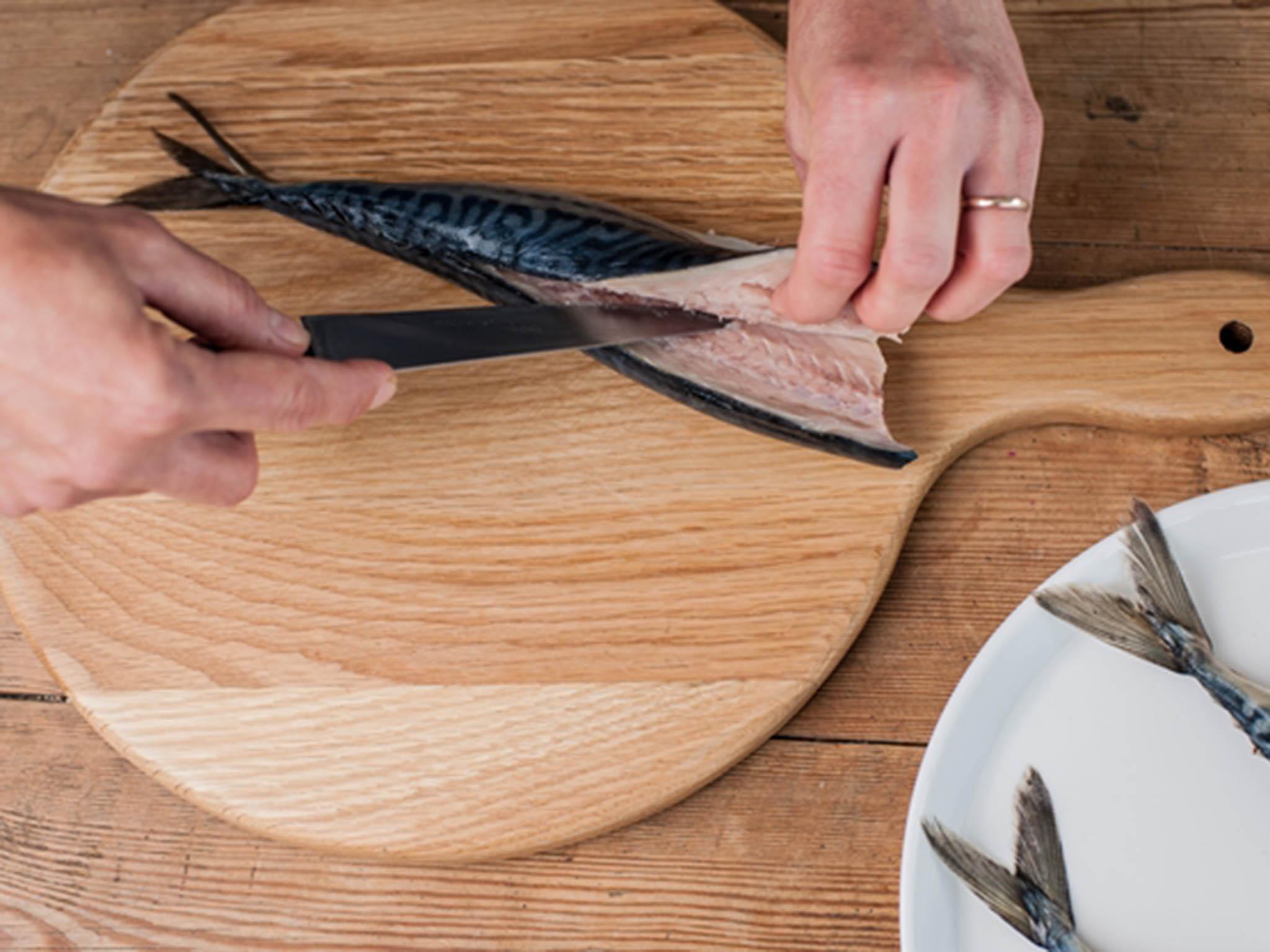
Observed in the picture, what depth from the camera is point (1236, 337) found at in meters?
1.52

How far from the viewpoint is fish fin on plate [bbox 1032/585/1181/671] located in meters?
1.34

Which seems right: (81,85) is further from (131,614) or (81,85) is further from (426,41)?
(131,614)

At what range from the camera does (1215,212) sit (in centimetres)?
171

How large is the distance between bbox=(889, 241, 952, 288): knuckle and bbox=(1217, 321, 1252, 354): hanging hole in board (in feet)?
2.16

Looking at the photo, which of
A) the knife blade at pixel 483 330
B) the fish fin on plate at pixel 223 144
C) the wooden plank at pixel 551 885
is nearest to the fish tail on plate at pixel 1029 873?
the wooden plank at pixel 551 885

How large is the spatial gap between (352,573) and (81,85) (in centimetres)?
124

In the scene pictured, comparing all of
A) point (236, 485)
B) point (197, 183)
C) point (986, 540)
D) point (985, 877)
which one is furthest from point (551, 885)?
point (197, 183)

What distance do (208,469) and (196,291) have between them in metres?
0.23

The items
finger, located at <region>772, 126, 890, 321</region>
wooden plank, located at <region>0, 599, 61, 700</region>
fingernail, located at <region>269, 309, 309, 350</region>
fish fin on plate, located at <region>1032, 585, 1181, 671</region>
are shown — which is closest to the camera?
finger, located at <region>772, 126, 890, 321</region>

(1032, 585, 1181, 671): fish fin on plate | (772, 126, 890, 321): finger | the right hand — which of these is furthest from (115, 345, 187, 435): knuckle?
(1032, 585, 1181, 671): fish fin on plate

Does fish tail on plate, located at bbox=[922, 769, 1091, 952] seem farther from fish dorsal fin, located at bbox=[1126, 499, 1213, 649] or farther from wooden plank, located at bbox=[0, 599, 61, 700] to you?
wooden plank, located at bbox=[0, 599, 61, 700]

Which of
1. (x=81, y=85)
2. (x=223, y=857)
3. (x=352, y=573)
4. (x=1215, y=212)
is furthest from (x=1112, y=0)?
(x=223, y=857)

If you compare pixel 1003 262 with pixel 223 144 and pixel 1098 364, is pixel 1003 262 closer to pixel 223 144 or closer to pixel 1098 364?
pixel 1098 364

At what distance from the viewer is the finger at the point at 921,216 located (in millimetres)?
1104
